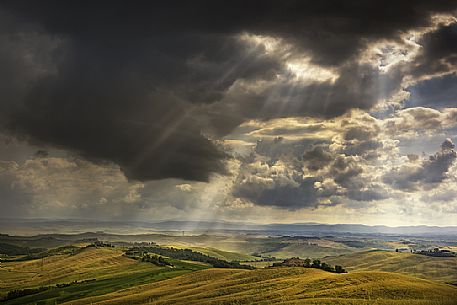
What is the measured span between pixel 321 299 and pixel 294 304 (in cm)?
679

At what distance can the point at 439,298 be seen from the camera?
336 feet

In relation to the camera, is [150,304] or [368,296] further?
[150,304]

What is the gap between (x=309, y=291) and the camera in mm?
116312

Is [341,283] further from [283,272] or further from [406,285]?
[283,272]

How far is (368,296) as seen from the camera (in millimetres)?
104625

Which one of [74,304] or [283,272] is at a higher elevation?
[283,272]

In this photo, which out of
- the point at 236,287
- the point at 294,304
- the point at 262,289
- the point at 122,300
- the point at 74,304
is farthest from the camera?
the point at 74,304

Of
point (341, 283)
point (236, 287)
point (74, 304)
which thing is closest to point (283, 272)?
point (236, 287)

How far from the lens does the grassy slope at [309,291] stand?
102625 millimetres

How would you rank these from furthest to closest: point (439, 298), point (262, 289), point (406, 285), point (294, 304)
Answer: point (262, 289) < point (406, 285) < point (439, 298) < point (294, 304)

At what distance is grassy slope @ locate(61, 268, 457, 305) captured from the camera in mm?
102625

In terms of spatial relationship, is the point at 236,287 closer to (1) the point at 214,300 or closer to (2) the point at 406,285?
(1) the point at 214,300

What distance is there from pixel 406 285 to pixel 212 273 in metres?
94.5

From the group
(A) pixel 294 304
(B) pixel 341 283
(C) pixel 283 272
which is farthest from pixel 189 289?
(A) pixel 294 304
